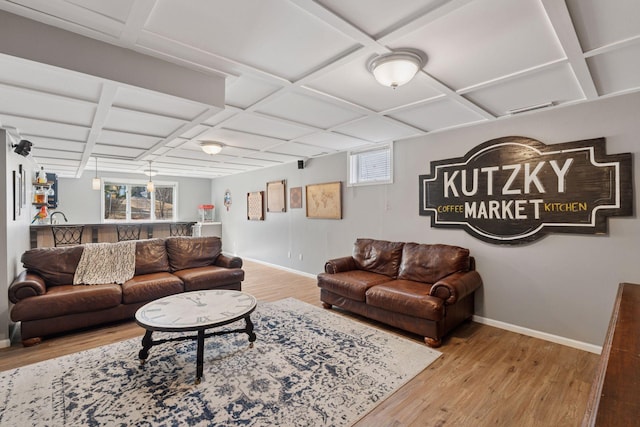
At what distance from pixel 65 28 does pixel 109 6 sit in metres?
0.46

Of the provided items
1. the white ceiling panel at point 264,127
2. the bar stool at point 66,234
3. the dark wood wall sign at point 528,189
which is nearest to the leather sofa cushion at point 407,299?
the dark wood wall sign at point 528,189

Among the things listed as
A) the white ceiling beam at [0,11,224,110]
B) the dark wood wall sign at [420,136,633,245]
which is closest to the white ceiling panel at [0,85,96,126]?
the white ceiling beam at [0,11,224,110]

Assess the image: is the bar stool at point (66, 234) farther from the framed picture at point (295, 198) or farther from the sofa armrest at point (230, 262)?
the framed picture at point (295, 198)

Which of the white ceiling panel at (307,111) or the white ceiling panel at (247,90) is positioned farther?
the white ceiling panel at (307,111)

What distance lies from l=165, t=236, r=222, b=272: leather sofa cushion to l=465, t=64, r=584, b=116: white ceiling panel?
4.10 meters

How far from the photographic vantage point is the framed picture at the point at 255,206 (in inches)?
277

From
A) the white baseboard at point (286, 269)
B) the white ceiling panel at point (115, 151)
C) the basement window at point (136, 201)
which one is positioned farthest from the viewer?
the basement window at point (136, 201)

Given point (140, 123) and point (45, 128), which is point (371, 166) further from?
point (45, 128)

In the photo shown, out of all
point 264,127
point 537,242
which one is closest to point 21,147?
point 264,127

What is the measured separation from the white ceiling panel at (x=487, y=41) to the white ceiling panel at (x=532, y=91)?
0.81 feet

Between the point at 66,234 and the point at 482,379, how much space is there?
705 centimetres

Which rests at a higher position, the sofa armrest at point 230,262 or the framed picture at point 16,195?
the framed picture at point 16,195

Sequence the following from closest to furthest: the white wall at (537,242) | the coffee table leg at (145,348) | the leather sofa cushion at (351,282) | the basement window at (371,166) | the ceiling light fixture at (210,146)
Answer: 1. the coffee table leg at (145,348)
2. the white wall at (537,242)
3. the leather sofa cushion at (351,282)
4. the ceiling light fixture at (210,146)
5. the basement window at (371,166)

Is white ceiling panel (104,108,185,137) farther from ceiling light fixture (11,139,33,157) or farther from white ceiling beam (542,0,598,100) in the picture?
white ceiling beam (542,0,598,100)
